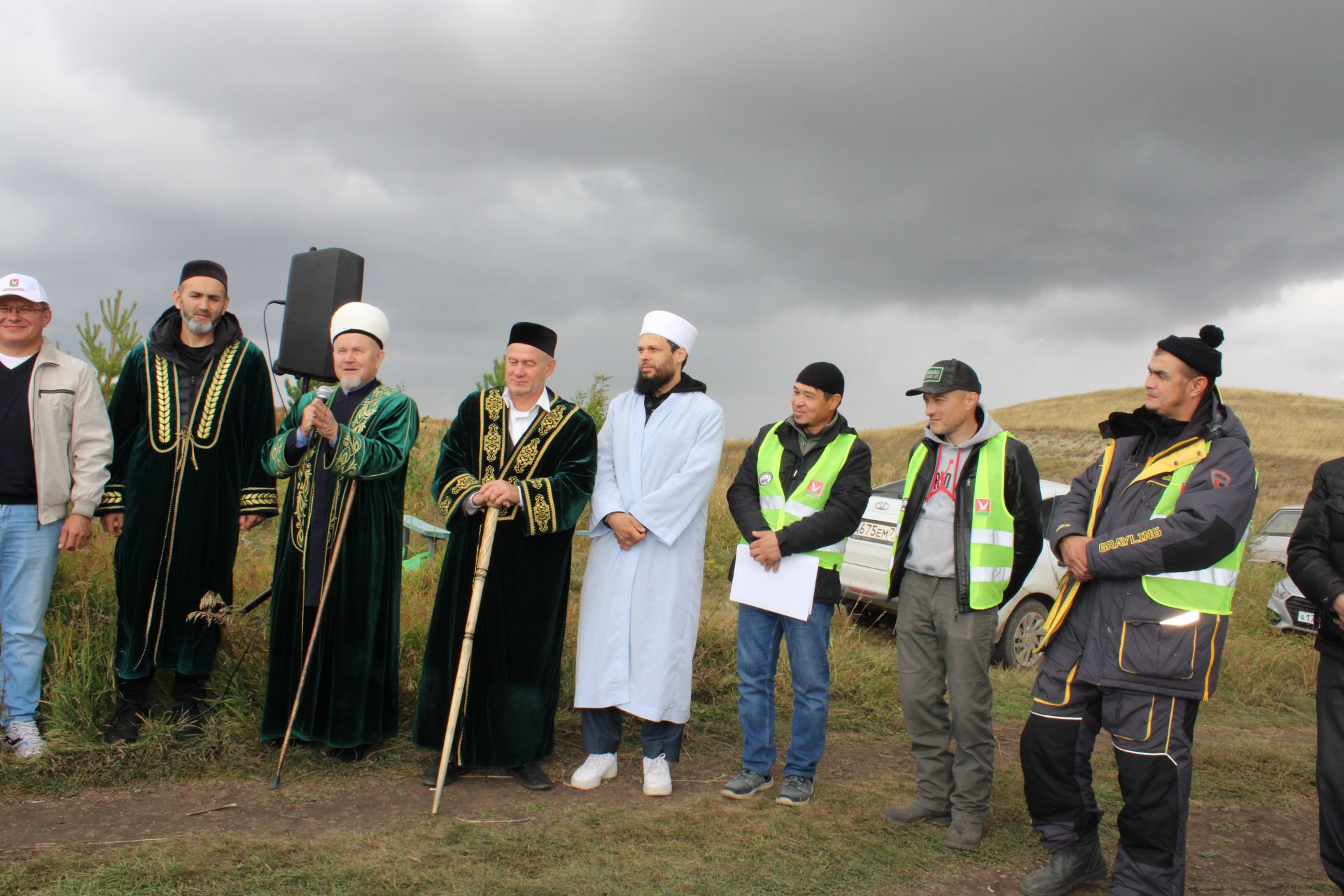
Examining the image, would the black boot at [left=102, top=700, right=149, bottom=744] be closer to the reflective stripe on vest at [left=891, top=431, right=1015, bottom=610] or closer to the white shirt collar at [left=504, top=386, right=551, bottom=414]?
the white shirt collar at [left=504, top=386, right=551, bottom=414]

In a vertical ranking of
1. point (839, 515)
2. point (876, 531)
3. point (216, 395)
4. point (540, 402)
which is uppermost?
point (540, 402)

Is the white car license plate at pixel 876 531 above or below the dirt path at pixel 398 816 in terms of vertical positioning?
above

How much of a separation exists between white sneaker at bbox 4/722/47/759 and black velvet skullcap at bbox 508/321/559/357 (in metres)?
2.81

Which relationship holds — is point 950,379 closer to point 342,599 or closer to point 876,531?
point 342,599

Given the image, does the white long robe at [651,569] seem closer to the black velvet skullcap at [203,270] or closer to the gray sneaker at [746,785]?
the gray sneaker at [746,785]

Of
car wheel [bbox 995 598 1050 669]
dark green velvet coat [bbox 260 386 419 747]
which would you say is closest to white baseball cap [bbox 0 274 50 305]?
dark green velvet coat [bbox 260 386 419 747]

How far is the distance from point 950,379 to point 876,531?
14.1ft

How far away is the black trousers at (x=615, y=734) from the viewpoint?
4.71 meters

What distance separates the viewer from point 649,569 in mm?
4672

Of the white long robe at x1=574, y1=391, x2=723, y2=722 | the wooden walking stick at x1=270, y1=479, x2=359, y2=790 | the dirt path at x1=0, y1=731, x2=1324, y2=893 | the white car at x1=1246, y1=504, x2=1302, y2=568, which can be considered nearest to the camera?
the dirt path at x1=0, y1=731, x2=1324, y2=893

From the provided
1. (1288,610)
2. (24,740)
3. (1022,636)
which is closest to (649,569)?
(24,740)

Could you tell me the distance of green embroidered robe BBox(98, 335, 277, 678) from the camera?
4723 millimetres

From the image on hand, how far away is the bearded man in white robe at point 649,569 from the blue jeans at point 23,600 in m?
2.47

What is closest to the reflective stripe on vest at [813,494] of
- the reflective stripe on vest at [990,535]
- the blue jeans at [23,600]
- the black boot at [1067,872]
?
the reflective stripe on vest at [990,535]
